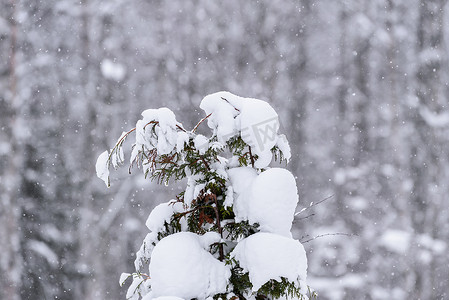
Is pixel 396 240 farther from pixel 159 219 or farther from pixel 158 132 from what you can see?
pixel 158 132

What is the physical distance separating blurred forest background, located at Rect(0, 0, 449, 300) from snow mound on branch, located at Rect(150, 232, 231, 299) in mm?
7004

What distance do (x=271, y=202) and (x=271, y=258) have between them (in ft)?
0.79

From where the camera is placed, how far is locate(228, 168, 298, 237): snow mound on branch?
207 centimetres

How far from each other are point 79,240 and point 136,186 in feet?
4.86

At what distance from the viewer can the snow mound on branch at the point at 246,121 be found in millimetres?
2074

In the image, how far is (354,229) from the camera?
923 cm

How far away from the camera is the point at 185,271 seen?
2016 millimetres

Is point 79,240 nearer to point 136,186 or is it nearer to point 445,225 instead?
point 136,186

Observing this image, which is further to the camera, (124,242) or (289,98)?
(289,98)

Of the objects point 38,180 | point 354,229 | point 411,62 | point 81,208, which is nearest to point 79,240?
point 81,208

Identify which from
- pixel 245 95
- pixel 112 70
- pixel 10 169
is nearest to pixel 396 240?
pixel 245 95

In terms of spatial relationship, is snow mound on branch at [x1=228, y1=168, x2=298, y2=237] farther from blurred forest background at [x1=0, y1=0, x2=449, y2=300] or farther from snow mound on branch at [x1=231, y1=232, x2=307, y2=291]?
blurred forest background at [x1=0, y1=0, x2=449, y2=300]

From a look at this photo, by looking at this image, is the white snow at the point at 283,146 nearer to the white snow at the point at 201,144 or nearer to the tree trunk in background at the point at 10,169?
the white snow at the point at 201,144

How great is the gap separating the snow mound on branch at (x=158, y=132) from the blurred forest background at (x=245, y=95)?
7.13 meters
